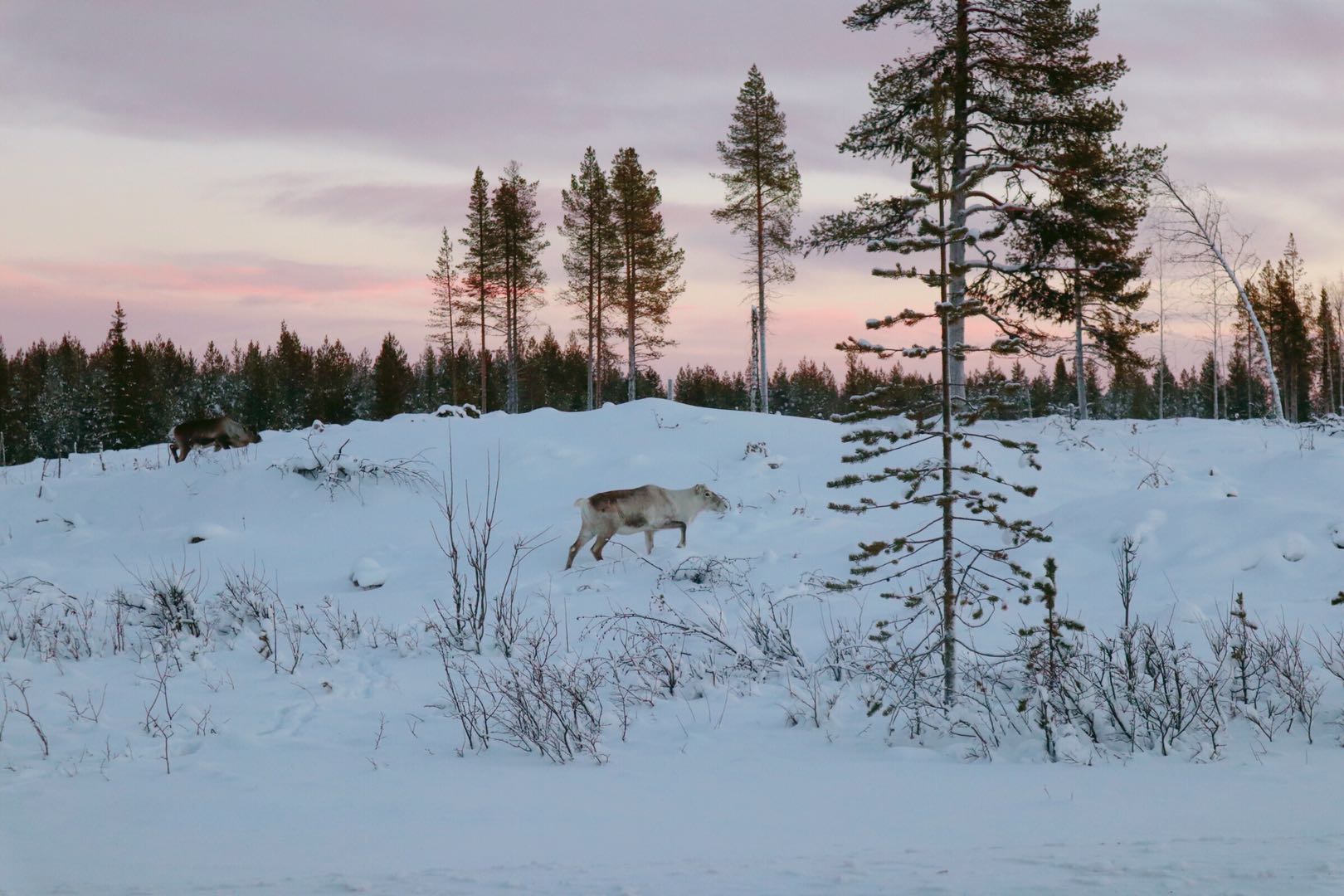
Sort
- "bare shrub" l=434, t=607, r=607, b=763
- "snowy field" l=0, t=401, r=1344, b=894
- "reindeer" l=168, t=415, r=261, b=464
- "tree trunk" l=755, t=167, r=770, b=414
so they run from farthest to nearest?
"tree trunk" l=755, t=167, r=770, b=414
"reindeer" l=168, t=415, r=261, b=464
"bare shrub" l=434, t=607, r=607, b=763
"snowy field" l=0, t=401, r=1344, b=894

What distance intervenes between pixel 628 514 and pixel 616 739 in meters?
5.80

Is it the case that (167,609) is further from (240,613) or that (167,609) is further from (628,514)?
(628,514)

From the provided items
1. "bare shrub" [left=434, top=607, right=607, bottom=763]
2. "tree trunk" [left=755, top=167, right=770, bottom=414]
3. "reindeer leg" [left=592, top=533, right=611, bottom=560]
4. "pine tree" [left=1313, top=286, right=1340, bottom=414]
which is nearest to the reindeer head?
"reindeer leg" [left=592, top=533, right=611, bottom=560]

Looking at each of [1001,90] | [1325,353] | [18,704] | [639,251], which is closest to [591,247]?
[639,251]

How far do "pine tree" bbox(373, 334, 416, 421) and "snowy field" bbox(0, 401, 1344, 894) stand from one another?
44134 millimetres

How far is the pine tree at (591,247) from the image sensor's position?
37562 millimetres

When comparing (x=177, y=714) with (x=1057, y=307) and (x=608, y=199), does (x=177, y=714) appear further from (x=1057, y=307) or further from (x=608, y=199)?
(x=608, y=199)

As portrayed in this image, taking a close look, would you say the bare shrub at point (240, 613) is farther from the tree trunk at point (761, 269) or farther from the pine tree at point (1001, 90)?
the tree trunk at point (761, 269)

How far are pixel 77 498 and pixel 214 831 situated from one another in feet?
45.2

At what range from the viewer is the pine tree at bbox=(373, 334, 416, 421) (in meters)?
56.7

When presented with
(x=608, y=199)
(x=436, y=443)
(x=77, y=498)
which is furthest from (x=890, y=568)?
(x=608, y=199)

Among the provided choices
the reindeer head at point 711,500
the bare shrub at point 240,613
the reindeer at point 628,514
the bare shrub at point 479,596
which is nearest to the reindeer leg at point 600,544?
the reindeer at point 628,514

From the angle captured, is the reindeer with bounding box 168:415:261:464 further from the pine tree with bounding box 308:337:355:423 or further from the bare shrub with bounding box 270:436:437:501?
the pine tree with bounding box 308:337:355:423

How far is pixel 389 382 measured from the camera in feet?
188
